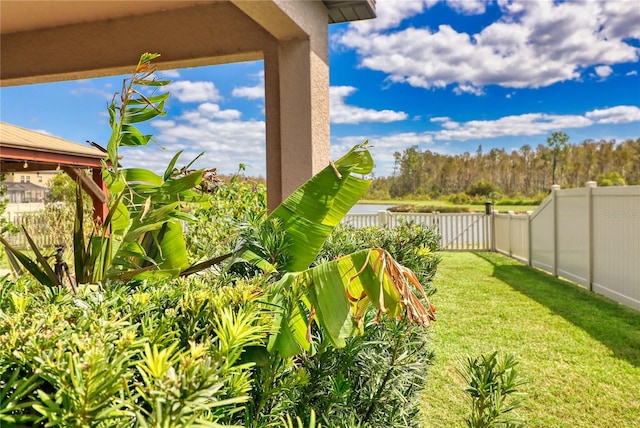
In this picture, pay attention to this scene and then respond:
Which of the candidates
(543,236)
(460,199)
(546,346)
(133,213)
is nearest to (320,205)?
(133,213)

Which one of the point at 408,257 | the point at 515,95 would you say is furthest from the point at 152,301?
the point at 515,95

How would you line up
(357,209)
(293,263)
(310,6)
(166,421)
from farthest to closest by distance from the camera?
(357,209)
(310,6)
(293,263)
(166,421)

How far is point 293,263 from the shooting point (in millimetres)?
1751

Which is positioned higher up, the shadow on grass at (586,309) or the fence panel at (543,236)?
the fence panel at (543,236)

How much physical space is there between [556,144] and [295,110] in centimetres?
3993

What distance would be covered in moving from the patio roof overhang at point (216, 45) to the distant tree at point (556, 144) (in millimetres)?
38640

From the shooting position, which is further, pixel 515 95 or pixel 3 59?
pixel 515 95

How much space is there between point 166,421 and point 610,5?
3412cm

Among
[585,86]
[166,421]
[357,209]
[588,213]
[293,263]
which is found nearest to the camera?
[166,421]

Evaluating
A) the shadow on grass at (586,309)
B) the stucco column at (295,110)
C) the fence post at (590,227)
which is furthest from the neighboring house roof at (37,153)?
the fence post at (590,227)

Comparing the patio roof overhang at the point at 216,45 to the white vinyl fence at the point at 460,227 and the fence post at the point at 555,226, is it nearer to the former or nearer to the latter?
the fence post at the point at 555,226

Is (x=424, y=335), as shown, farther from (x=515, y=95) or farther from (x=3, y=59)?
(x=515, y=95)

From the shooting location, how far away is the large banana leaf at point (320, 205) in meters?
1.78

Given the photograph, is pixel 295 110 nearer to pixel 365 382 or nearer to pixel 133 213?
pixel 133 213
